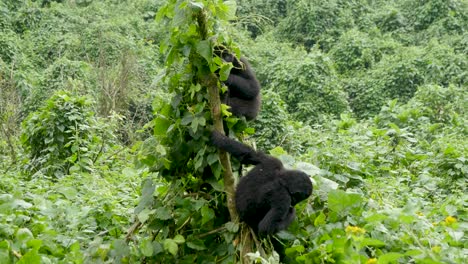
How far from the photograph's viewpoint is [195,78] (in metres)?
3.37

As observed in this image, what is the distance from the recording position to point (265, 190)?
3441 mm

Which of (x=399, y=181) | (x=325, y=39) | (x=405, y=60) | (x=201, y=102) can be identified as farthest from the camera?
(x=325, y=39)

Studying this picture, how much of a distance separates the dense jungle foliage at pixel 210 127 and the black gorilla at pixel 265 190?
10 centimetres

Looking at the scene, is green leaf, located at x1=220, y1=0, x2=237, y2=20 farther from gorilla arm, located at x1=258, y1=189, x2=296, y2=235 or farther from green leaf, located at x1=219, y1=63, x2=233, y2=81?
gorilla arm, located at x1=258, y1=189, x2=296, y2=235

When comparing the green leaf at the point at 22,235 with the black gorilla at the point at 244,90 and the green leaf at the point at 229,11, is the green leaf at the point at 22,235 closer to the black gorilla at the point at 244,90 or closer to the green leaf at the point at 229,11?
the green leaf at the point at 229,11

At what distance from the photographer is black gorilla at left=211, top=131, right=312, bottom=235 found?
332cm

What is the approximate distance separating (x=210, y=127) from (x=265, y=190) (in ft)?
1.46

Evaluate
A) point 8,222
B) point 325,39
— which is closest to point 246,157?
point 8,222

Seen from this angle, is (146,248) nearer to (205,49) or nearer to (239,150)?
(239,150)

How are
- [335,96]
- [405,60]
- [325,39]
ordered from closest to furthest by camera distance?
[335,96] → [405,60] → [325,39]

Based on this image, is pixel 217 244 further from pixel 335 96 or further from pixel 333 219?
pixel 335 96

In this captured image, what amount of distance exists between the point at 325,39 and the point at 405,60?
3337mm

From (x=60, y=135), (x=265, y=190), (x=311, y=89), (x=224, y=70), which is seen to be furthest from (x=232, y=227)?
(x=311, y=89)

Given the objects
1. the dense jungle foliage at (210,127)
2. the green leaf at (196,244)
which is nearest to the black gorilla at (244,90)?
the dense jungle foliage at (210,127)
